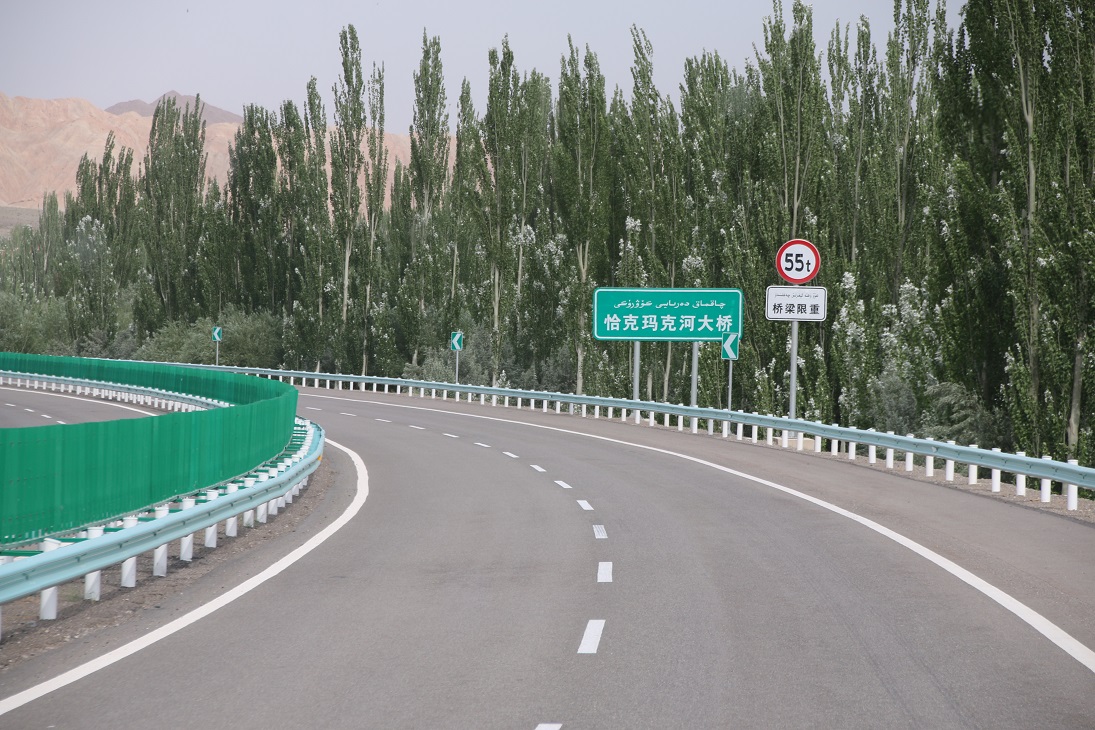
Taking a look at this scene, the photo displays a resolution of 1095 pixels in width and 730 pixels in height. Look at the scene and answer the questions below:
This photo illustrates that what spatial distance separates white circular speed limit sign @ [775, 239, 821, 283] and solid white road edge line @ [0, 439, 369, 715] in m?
20.1

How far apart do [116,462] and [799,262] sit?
2393 centimetres

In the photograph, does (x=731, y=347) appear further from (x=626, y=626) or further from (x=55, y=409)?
(x=626, y=626)

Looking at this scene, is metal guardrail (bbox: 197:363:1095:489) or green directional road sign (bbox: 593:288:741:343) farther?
green directional road sign (bbox: 593:288:741:343)

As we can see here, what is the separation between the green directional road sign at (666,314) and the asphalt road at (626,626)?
2354cm

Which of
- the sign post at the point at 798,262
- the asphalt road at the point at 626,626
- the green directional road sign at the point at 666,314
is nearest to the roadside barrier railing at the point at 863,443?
the asphalt road at the point at 626,626

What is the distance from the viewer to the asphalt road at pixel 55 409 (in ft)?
119

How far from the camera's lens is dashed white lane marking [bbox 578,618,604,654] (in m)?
8.08

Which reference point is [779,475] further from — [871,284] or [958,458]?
[871,284]

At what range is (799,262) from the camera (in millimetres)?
33875

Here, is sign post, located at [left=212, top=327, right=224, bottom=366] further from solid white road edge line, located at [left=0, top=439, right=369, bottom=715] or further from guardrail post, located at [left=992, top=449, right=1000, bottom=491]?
solid white road edge line, located at [left=0, top=439, right=369, bottom=715]

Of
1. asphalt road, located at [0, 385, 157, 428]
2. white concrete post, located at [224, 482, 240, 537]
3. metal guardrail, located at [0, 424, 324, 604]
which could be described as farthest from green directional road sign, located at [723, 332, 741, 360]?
white concrete post, located at [224, 482, 240, 537]

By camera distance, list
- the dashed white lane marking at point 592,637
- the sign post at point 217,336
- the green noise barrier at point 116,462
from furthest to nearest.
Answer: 1. the sign post at point 217,336
2. the green noise barrier at point 116,462
3. the dashed white lane marking at point 592,637

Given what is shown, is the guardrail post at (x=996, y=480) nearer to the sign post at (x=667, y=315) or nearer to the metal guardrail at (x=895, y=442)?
the metal guardrail at (x=895, y=442)

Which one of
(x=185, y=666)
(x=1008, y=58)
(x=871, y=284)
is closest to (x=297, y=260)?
(x=871, y=284)
